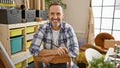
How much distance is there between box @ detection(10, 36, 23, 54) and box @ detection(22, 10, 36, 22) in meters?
0.33

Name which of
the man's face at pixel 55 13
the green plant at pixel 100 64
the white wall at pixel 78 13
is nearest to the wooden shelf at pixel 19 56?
the man's face at pixel 55 13

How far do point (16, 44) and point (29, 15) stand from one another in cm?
54

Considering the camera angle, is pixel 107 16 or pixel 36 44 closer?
pixel 36 44

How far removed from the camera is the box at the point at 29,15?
246cm

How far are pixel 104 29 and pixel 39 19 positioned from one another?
1.81m

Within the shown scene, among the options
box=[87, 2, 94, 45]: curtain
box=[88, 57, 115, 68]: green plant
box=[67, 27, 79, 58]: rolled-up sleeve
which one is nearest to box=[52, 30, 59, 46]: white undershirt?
box=[67, 27, 79, 58]: rolled-up sleeve

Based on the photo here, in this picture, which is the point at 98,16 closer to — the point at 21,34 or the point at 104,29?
the point at 104,29

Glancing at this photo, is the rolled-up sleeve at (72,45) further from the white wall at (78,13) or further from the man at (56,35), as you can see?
the white wall at (78,13)

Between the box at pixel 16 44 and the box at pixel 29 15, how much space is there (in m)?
0.33

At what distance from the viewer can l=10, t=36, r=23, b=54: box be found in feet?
7.34

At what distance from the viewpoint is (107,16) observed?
376 centimetres

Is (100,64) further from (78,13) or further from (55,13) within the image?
(78,13)

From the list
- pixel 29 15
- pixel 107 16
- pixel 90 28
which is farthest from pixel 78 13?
pixel 29 15

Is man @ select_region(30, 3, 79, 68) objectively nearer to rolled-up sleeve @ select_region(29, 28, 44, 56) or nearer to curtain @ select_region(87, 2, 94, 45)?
rolled-up sleeve @ select_region(29, 28, 44, 56)
